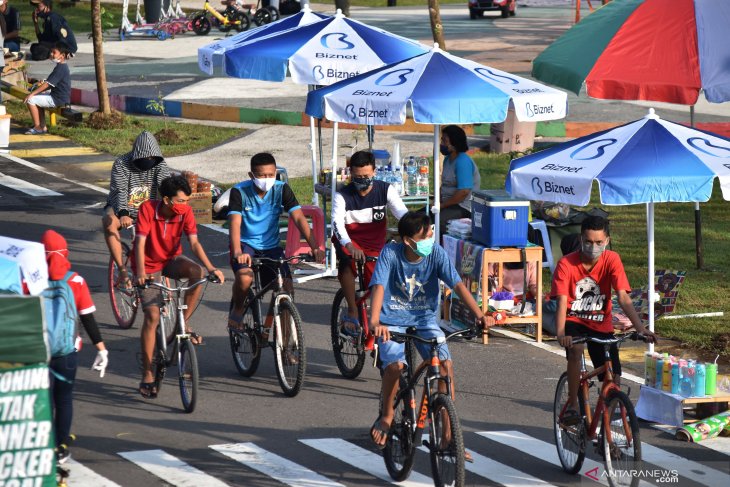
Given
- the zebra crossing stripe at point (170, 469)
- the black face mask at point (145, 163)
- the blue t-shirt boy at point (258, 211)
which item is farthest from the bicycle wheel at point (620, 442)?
the black face mask at point (145, 163)

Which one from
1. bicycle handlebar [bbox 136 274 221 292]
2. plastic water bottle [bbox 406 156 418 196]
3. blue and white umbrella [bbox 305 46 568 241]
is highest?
blue and white umbrella [bbox 305 46 568 241]

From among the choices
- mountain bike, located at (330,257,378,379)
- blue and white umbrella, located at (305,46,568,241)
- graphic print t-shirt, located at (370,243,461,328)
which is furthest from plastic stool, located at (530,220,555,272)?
graphic print t-shirt, located at (370,243,461,328)

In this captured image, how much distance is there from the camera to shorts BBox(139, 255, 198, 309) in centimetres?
1047

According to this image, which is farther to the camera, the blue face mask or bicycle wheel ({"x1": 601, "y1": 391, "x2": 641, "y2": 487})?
the blue face mask

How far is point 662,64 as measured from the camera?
12.8 metres

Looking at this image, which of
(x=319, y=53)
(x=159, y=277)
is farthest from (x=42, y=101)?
(x=159, y=277)

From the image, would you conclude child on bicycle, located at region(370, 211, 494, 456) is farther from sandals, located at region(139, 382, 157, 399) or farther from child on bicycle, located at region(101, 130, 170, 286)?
child on bicycle, located at region(101, 130, 170, 286)

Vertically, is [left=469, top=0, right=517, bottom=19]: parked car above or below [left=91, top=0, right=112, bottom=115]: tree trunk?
above

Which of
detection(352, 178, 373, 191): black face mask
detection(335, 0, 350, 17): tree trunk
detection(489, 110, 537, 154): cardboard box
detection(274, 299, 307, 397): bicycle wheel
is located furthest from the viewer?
detection(335, 0, 350, 17): tree trunk

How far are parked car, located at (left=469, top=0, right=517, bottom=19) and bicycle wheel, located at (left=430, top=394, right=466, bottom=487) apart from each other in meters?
40.5

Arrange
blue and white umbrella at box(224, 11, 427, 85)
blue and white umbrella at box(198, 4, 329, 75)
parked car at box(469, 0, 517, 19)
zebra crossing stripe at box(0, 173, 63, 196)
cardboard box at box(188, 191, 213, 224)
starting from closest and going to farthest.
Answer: blue and white umbrella at box(224, 11, 427, 85) → blue and white umbrella at box(198, 4, 329, 75) → cardboard box at box(188, 191, 213, 224) → zebra crossing stripe at box(0, 173, 63, 196) → parked car at box(469, 0, 517, 19)

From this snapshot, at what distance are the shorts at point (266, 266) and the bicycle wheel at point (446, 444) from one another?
3149 mm

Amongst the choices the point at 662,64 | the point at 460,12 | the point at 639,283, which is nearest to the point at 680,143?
the point at 662,64

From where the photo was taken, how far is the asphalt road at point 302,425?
9.02 metres
